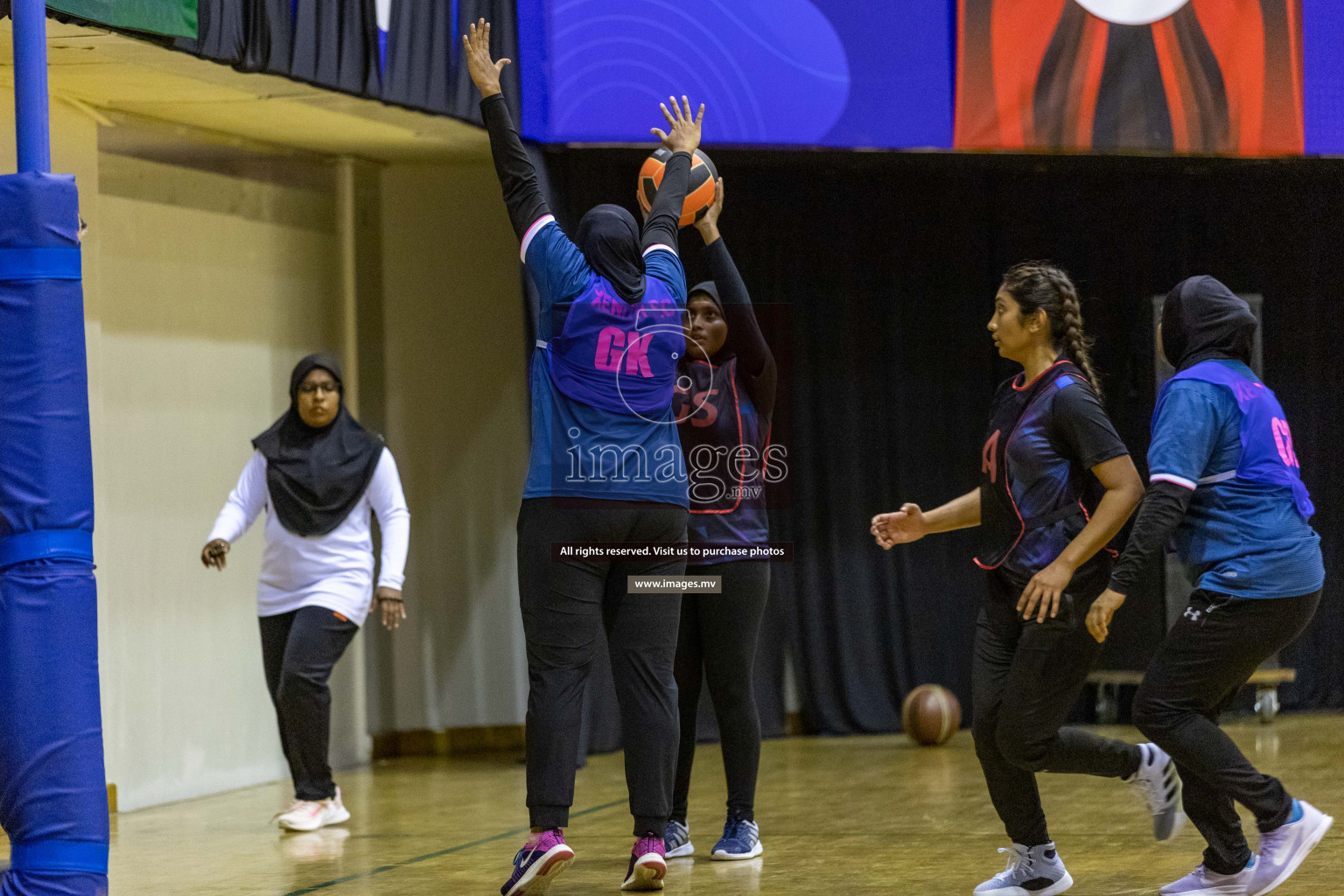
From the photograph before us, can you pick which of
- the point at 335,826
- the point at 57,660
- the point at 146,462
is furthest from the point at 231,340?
the point at 57,660

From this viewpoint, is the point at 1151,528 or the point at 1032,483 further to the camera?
the point at 1032,483

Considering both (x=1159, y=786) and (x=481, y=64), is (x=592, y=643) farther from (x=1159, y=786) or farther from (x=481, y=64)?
(x=1159, y=786)

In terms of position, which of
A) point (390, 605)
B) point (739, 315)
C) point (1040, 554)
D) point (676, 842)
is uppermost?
point (739, 315)

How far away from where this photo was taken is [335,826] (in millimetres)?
5246

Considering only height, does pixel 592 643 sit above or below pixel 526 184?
below

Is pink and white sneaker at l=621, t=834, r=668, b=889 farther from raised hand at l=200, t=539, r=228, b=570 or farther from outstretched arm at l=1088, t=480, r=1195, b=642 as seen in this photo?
raised hand at l=200, t=539, r=228, b=570

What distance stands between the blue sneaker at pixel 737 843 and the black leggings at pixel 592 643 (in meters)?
0.61

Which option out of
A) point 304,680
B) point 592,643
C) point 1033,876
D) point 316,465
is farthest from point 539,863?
point 316,465

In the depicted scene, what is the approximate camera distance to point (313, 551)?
5.23 metres

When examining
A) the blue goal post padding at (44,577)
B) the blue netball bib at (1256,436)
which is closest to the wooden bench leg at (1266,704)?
the blue netball bib at (1256,436)

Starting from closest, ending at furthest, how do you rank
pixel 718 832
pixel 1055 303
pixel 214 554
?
pixel 1055 303
pixel 718 832
pixel 214 554

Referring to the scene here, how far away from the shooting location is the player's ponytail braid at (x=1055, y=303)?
3652mm

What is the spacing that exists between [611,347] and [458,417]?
12.9 feet

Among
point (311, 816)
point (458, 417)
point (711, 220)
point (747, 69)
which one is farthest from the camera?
point (458, 417)
